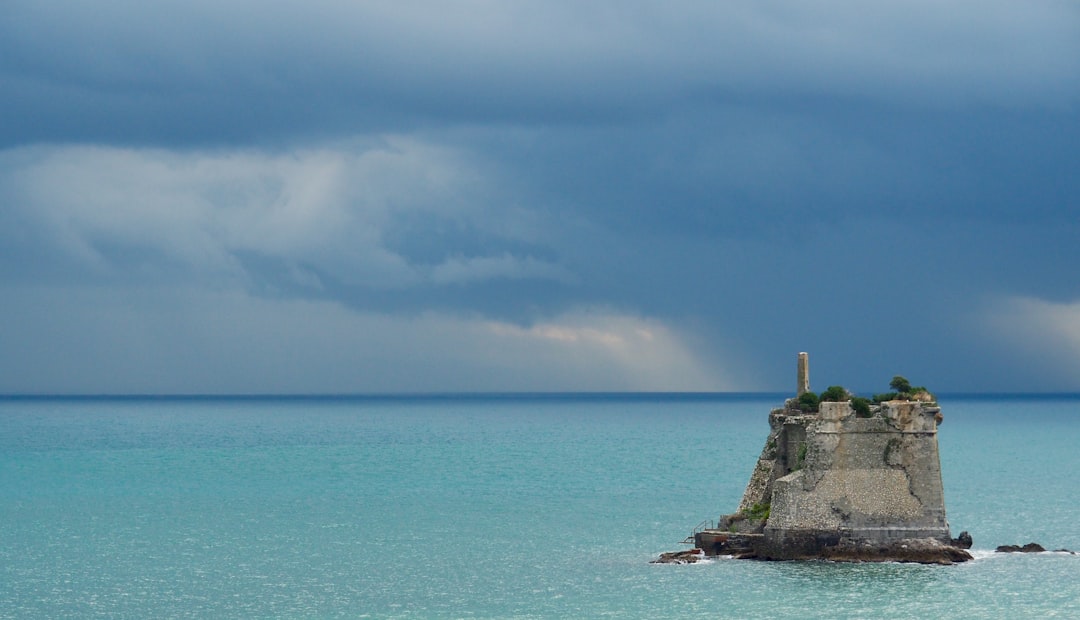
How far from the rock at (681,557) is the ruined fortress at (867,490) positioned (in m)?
3.58

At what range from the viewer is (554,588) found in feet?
154

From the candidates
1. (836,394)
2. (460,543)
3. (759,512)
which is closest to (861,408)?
(836,394)

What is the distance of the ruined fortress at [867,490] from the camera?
47.3 meters

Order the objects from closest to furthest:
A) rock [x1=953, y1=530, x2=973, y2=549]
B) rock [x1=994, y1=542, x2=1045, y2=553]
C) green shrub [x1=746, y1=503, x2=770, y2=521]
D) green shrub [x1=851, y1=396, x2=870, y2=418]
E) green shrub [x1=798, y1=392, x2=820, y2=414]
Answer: green shrub [x1=851, y1=396, x2=870, y2=418] < rock [x1=953, y1=530, x2=973, y2=549] < green shrub [x1=746, y1=503, x2=770, y2=521] < green shrub [x1=798, y1=392, x2=820, y2=414] < rock [x1=994, y1=542, x2=1045, y2=553]

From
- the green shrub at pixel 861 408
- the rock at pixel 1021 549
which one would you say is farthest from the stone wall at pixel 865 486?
the rock at pixel 1021 549

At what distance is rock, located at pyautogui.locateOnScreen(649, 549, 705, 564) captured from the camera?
50438 millimetres

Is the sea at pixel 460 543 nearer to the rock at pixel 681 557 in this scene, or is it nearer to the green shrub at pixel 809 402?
the rock at pixel 681 557

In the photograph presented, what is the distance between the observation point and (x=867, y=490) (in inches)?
1864

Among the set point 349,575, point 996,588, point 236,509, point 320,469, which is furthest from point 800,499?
point 320,469

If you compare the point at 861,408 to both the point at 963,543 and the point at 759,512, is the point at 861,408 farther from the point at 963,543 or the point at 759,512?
the point at 963,543

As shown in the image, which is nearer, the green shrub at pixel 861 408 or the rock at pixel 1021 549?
the green shrub at pixel 861 408

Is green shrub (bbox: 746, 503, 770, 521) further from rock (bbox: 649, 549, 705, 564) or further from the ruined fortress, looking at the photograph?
the ruined fortress

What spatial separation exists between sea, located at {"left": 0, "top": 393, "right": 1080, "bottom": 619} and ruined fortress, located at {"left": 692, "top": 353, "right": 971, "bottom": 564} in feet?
2.42

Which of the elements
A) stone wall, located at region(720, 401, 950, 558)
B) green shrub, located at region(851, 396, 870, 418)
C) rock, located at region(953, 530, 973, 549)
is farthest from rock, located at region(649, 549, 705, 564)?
rock, located at region(953, 530, 973, 549)
